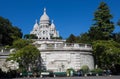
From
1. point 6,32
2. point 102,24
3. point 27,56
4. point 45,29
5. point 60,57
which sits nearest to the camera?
point 27,56

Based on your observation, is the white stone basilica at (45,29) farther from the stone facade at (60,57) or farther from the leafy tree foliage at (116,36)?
the stone facade at (60,57)

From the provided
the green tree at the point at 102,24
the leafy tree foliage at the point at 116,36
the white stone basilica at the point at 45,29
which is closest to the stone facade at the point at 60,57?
the green tree at the point at 102,24

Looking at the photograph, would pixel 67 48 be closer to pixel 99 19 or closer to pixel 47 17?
pixel 99 19

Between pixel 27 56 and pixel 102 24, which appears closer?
pixel 27 56

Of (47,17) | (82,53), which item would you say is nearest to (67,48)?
(82,53)

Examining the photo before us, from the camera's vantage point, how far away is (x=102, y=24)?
2788 inches

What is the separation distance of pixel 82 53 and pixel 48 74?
1000 cm

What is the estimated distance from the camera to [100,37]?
223 feet

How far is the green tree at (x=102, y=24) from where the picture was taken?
228ft

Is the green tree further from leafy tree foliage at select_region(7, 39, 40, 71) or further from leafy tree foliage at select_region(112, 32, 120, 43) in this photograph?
leafy tree foliage at select_region(7, 39, 40, 71)

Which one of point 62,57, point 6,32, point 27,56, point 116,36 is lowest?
point 62,57

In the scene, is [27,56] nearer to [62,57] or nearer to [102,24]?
[62,57]

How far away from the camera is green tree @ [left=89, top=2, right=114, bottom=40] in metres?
69.6

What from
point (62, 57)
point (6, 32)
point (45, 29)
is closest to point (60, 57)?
point (62, 57)
